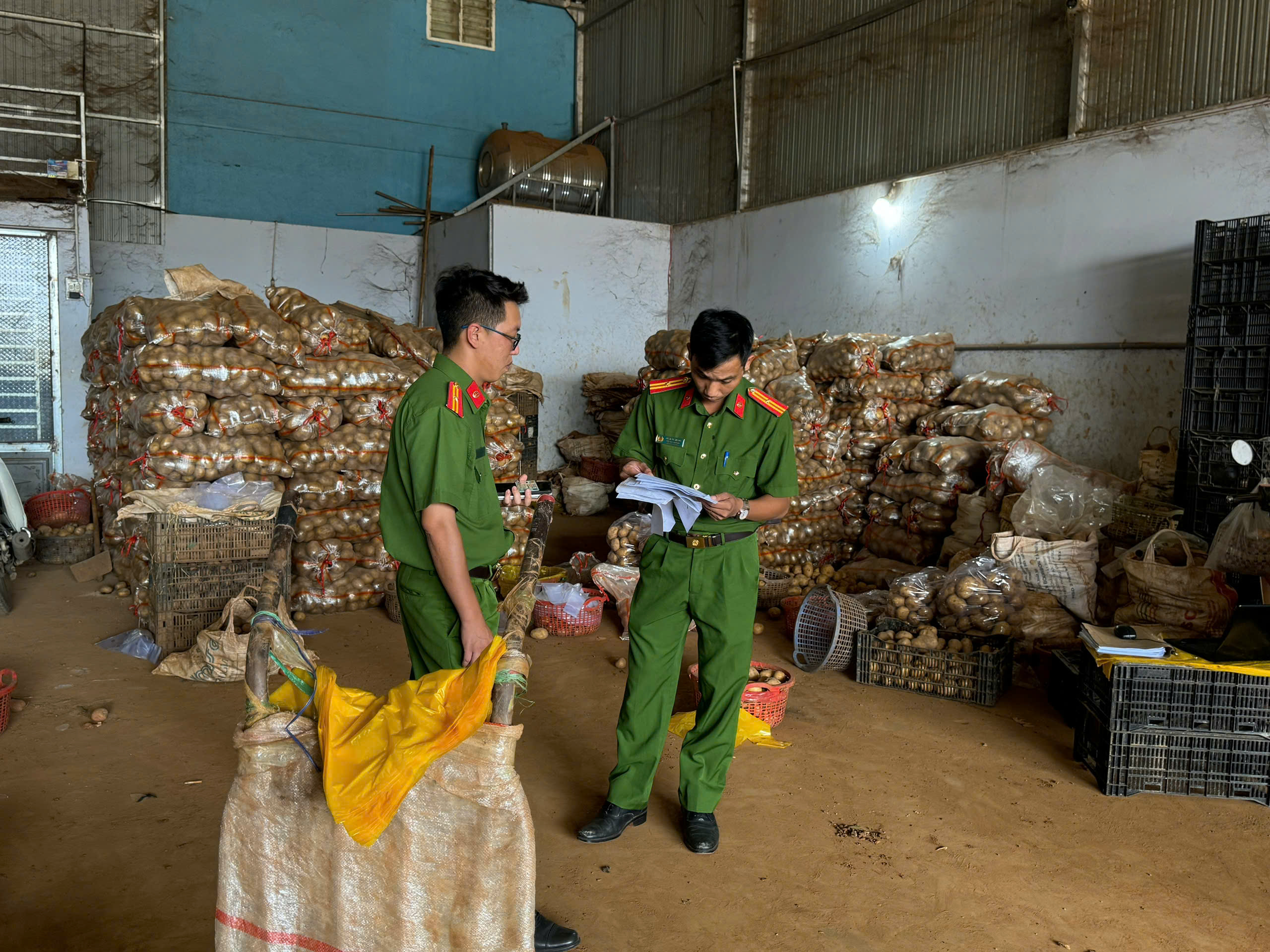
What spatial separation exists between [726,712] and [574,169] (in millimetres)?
9718

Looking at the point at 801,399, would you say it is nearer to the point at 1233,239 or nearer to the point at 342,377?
the point at 1233,239

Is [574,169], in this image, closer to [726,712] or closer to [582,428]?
[582,428]

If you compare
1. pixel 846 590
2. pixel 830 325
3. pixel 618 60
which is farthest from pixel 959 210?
pixel 618 60

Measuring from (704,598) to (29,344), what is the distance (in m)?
8.03

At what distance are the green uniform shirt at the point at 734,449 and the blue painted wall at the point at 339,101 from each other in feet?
31.6

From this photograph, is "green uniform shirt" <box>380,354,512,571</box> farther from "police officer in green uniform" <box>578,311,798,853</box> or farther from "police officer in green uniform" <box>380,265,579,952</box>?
"police officer in green uniform" <box>578,311,798,853</box>

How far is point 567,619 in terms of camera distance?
215 inches

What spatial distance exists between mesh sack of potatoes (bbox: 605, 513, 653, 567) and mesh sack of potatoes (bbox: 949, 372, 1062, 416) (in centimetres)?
276

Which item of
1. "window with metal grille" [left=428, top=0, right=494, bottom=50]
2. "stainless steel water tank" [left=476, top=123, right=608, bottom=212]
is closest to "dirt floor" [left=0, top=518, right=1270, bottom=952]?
"stainless steel water tank" [left=476, top=123, right=608, bottom=212]

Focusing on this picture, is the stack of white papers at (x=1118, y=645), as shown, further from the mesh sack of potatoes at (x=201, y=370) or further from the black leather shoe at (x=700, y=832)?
the mesh sack of potatoes at (x=201, y=370)

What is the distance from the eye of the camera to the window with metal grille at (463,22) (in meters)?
11.7

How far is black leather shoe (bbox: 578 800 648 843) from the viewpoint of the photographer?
3053mm

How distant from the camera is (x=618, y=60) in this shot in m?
12.0

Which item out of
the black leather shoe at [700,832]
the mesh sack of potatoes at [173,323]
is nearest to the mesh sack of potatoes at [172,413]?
the mesh sack of potatoes at [173,323]
